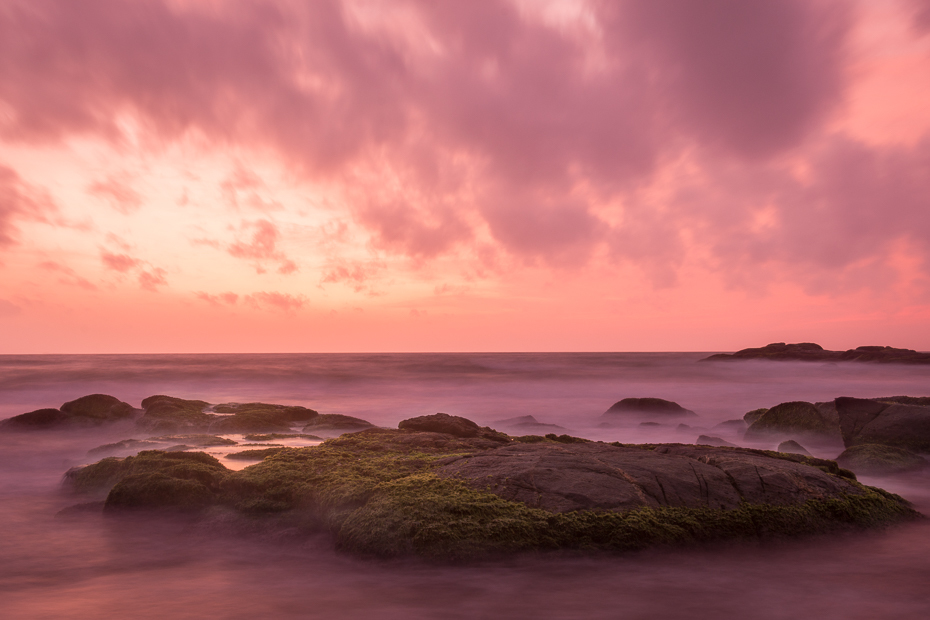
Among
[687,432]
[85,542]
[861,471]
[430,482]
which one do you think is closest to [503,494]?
[430,482]

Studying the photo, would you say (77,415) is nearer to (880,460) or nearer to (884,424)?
(880,460)

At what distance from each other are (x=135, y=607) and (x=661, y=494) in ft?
22.0

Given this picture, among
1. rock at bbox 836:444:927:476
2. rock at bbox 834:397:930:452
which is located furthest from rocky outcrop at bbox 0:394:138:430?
rock at bbox 834:397:930:452

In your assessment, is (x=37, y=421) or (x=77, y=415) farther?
(x=77, y=415)

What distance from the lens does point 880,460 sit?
11.2 meters

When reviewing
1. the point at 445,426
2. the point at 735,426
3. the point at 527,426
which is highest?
the point at 445,426

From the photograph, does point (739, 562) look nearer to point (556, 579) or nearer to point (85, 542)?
point (556, 579)

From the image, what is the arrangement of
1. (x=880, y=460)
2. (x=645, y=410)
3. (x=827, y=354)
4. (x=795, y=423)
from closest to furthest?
(x=880, y=460), (x=795, y=423), (x=645, y=410), (x=827, y=354)

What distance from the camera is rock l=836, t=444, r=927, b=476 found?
10930mm

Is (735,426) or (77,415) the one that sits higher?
(77,415)

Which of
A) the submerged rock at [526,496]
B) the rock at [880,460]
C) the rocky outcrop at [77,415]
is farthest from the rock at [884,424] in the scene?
the rocky outcrop at [77,415]

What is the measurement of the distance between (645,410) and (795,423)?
23.9 ft

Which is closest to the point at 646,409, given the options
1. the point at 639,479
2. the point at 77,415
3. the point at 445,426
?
the point at 445,426

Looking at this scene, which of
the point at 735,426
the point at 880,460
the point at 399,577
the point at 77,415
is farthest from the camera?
the point at 735,426
